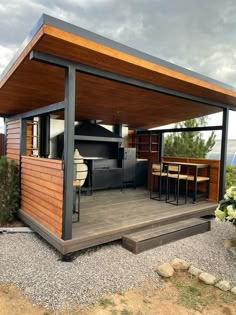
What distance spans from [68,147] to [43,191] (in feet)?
3.52

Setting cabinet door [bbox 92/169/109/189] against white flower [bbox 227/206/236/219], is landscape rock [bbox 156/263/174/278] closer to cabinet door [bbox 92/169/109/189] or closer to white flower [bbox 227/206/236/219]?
white flower [bbox 227/206/236/219]

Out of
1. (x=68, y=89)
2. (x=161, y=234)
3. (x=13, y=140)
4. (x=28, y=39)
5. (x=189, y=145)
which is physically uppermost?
(x=28, y=39)

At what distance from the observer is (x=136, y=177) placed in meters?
7.36

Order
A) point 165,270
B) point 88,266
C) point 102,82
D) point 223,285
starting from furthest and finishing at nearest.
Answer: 1. point 102,82
2. point 88,266
3. point 165,270
4. point 223,285

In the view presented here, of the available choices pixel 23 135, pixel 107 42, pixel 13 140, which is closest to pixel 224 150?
pixel 107 42

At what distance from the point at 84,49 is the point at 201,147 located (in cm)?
934

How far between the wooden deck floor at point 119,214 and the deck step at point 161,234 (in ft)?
0.38

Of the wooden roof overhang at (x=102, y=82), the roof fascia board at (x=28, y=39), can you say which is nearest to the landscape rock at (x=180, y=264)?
the wooden roof overhang at (x=102, y=82)

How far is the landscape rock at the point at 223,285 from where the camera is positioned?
98.7 inches

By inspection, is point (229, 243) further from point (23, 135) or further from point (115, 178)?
point (23, 135)

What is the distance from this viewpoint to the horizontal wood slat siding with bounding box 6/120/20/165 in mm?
4734

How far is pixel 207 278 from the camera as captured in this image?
8.68ft

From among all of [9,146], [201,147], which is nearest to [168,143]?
[201,147]

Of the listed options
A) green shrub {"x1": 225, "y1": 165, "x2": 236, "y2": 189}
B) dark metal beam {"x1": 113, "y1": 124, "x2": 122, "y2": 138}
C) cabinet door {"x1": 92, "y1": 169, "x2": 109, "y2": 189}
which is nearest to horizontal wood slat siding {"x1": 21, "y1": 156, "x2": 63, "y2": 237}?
cabinet door {"x1": 92, "y1": 169, "x2": 109, "y2": 189}
